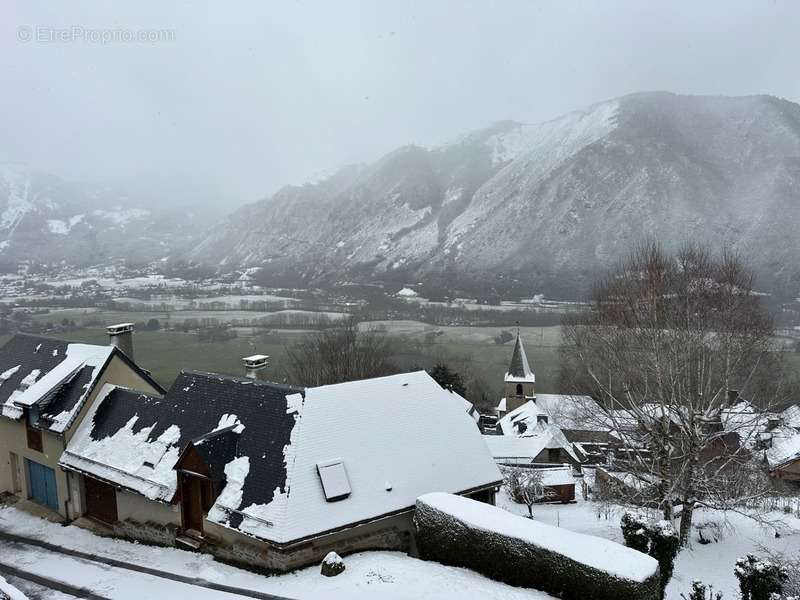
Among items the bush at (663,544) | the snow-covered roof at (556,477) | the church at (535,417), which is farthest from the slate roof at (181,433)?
the church at (535,417)

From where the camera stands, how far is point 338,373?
1852 inches

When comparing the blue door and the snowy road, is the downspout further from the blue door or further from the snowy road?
the snowy road

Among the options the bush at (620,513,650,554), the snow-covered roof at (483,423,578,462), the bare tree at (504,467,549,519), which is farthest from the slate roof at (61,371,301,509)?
the snow-covered roof at (483,423,578,462)

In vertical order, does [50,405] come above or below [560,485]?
above

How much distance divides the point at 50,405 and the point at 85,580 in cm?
989

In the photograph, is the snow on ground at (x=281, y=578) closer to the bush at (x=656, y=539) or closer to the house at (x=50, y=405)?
the bush at (x=656, y=539)

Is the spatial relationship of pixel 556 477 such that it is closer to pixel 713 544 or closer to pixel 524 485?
pixel 524 485

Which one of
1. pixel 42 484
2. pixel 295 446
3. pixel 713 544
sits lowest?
pixel 713 544

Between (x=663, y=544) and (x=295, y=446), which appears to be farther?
(x=295, y=446)

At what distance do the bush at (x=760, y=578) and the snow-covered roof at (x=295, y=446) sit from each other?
7.67 meters

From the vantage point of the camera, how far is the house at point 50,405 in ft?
72.4

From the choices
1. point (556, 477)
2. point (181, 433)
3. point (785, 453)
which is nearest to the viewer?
point (181, 433)

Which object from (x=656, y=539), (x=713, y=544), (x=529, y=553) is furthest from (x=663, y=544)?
(x=713, y=544)

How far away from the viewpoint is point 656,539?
14.9 m
